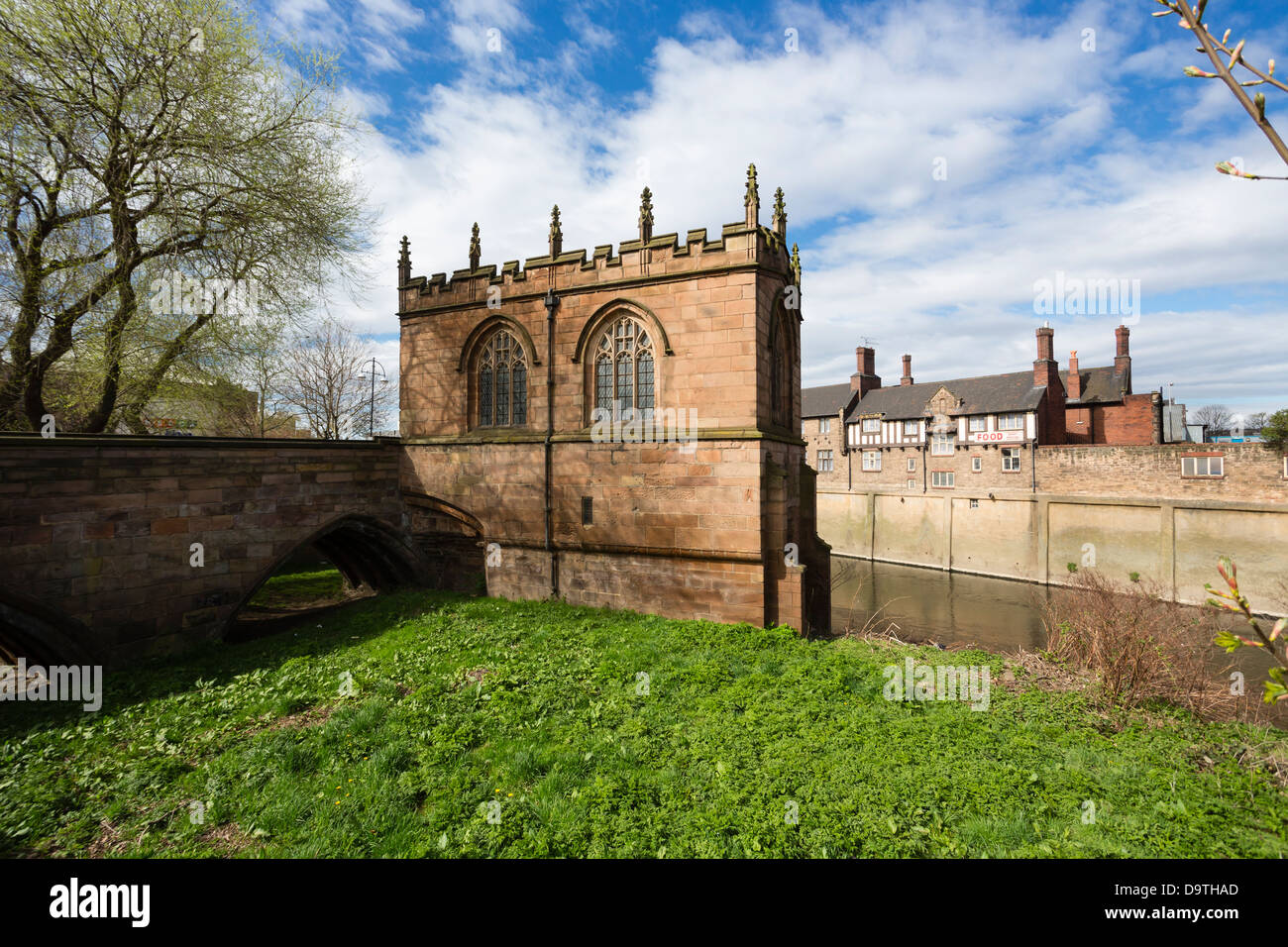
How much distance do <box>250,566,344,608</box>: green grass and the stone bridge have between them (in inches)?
137

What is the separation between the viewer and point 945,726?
796 centimetres

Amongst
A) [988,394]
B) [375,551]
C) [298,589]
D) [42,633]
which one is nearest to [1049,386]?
[988,394]

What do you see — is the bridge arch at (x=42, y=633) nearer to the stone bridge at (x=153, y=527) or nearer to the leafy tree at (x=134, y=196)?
the stone bridge at (x=153, y=527)

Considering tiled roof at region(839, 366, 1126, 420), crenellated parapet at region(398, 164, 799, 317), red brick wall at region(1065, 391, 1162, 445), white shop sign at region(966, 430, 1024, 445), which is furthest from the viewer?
tiled roof at region(839, 366, 1126, 420)

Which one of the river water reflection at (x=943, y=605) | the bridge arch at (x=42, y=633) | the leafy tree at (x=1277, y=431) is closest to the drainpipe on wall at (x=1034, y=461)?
the river water reflection at (x=943, y=605)

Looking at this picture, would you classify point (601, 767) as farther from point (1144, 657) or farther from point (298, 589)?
point (298, 589)

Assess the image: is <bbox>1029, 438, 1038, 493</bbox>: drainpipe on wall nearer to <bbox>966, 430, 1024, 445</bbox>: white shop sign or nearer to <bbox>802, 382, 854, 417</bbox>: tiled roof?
<bbox>966, 430, 1024, 445</bbox>: white shop sign

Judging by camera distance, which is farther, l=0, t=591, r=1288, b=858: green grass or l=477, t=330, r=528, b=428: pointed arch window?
l=477, t=330, r=528, b=428: pointed arch window

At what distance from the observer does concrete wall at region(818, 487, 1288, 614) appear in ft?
76.9

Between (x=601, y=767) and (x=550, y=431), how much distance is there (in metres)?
8.69

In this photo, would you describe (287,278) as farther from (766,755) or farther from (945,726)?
(945,726)

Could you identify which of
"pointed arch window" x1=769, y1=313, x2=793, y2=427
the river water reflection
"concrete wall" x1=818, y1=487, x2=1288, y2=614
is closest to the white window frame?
"concrete wall" x1=818, y1=487, x2=1288, y2=614
